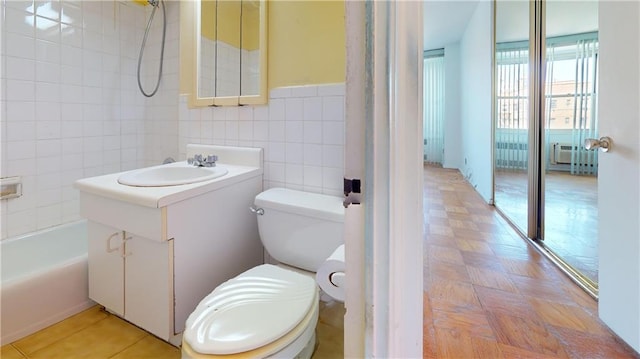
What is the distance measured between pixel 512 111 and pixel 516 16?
0.78 metres

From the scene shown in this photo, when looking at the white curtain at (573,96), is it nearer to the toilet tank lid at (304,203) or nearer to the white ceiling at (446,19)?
the toilet tank lid at (304,203)

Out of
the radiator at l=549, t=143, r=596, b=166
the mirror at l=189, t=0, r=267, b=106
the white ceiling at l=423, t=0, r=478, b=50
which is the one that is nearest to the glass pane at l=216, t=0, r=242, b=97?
the mirror at l=189, t=0, r=267, b=106

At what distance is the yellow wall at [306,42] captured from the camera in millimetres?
1389

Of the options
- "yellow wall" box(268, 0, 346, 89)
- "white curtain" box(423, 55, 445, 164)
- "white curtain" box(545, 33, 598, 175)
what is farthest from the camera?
"white curtain" box(423, 55, 445, 164)

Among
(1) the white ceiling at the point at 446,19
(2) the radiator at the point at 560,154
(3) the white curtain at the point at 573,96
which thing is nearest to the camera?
(3) the white curtain at the point at 573,96

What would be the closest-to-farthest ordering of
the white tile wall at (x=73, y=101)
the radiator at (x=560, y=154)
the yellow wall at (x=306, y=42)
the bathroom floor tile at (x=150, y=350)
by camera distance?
1. the bathroom floor tile at (x=150, y=350)
2. the yellow wall at (x=306, y=42)
3. the white tile wall at (x=73, y=101)
4. the radiator at (x=560, y=154)

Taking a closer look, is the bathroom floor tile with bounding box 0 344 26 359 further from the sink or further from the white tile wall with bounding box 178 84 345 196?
the white tile wall with bounding box 178 84 345 196

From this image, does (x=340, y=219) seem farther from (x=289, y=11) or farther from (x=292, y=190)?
(x=289, y=11)

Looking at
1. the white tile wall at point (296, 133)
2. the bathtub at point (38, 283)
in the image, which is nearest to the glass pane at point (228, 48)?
the white tile wall at point (296, 133)

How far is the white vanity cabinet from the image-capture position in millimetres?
1147

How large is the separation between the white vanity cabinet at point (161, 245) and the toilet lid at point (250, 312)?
272 millimetres

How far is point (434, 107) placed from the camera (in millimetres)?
6191

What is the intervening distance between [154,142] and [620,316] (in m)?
2.74

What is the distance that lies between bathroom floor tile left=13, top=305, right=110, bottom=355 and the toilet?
0.83 meters
